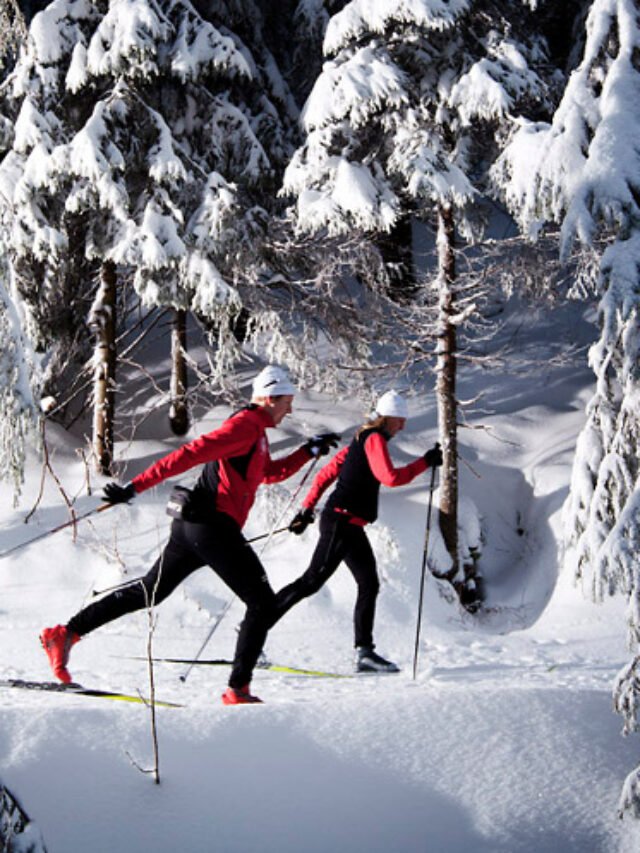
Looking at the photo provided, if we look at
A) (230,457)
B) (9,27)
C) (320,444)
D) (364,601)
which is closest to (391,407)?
(320,444)

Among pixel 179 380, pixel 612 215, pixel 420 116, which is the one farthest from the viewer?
pixel 179 380

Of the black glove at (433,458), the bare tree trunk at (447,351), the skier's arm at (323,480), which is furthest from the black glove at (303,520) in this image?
the bare tree trunk at (447,351)

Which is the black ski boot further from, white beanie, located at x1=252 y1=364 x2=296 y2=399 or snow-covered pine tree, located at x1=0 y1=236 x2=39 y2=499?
snow-covered pine tree, located at x1=0 y1=236 x2=39 y2=499

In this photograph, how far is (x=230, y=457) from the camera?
219 inches

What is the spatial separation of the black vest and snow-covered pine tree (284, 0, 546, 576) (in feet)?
11.4

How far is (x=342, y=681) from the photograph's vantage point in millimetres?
6738

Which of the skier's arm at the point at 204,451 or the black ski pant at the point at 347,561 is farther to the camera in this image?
the black ski pant at the point at 347,561

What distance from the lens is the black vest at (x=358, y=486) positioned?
6.90m

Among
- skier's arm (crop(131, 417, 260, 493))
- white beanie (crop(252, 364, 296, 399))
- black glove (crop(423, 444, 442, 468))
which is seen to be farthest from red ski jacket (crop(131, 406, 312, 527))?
black glove (crop(423, 444, 442, 468))

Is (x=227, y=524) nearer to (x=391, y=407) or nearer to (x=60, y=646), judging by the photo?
(x=60, y=646)

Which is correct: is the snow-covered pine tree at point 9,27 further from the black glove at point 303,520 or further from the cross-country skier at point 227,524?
the black glove at point 303,520

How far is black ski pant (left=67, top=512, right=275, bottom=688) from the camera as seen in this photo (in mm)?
5461

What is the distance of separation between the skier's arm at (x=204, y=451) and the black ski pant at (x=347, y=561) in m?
1.65

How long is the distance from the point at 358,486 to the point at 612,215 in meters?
2.94
